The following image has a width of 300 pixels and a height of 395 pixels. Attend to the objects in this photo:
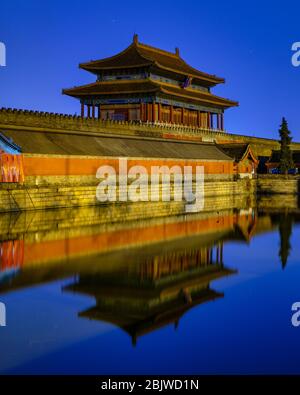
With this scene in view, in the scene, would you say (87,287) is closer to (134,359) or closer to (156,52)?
(134,359)

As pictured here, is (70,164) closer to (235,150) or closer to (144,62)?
(235,150)

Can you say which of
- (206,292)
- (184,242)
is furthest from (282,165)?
(206,292)

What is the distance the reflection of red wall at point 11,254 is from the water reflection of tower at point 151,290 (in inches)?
78.9

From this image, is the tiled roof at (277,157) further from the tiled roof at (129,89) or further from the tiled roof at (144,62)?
the tiled roof at (144,62)

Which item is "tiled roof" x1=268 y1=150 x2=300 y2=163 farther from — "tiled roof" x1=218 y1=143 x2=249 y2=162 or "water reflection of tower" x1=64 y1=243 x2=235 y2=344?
"water reflection of tower" x1=64 y1=243 x2=235 y2=344

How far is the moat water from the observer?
6.68 meters

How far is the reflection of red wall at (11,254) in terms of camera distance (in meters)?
12.1

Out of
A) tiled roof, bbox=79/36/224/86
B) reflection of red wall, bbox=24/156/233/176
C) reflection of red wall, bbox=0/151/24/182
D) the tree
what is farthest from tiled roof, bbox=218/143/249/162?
reflection of red wall, bbox=0/151/24/182

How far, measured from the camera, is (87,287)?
403 inches

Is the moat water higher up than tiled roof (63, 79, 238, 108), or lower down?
lower down

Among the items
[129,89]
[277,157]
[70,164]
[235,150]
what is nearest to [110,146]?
[70,164]

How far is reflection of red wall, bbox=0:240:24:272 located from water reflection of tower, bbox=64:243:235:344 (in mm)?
2004
